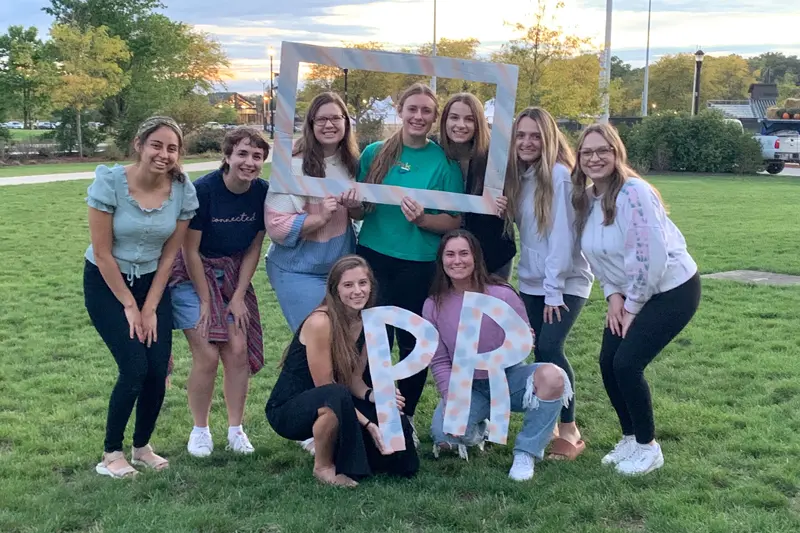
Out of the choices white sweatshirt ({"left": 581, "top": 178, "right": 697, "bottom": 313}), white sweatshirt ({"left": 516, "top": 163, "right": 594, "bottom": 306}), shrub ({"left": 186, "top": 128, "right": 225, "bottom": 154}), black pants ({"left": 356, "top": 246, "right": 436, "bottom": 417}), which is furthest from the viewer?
shrub ({"left": 186, "top": 128, "right": 225, "bottom": 154})

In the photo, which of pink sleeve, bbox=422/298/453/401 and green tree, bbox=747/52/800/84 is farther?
green tree, bbox=747/52/800/84

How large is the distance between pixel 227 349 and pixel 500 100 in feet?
6.90

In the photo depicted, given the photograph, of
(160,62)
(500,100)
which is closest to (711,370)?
(500,100)

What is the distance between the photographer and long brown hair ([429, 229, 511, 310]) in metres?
3.93

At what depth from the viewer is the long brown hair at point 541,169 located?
3.90 meters

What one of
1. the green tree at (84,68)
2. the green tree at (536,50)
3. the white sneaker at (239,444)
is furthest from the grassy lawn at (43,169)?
the white sneaker at (239,444)

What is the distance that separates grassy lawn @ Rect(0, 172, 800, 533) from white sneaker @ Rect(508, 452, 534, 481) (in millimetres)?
67

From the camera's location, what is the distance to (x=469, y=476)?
3.83m

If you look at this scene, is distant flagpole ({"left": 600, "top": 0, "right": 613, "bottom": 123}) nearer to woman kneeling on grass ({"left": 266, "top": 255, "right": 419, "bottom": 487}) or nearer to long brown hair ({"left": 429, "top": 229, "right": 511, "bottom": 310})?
long brown hair ({"left": 429, "top": 229, "right": 511, "bottom": 310})

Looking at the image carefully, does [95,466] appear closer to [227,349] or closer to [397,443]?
[227,349]

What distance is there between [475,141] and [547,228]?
2.06 ft

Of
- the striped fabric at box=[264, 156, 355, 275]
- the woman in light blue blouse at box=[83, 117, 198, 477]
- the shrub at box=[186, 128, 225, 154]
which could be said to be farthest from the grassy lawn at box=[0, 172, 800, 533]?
the shrub at box=[186, 128, 225, 154]

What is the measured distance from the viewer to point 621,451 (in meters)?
4.03

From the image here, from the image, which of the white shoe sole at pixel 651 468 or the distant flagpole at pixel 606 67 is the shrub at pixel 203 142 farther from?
the white shoe sole at pixel 651 468
